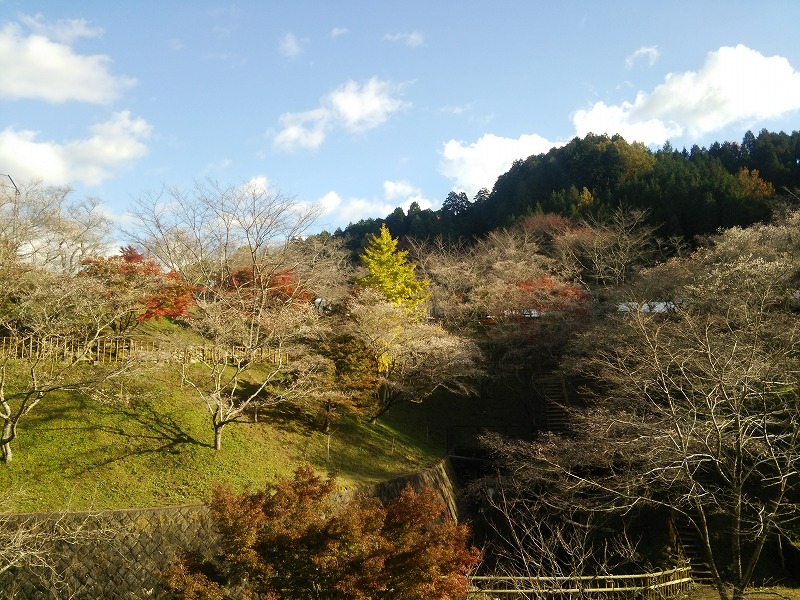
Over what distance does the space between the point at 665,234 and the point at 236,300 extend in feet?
96.8

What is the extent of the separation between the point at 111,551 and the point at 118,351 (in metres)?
8.23

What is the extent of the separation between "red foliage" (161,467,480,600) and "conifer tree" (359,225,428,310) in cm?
1588

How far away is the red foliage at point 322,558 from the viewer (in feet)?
28.0

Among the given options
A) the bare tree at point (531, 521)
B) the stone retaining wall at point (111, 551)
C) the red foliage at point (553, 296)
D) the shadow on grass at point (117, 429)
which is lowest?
the bare tree at point (531, 521)

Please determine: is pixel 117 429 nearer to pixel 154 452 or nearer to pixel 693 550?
pixel 154 452

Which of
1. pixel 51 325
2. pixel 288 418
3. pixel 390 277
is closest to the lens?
pixel 51 325

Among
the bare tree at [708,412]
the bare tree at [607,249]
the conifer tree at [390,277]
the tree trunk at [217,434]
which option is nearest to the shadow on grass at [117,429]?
the tree trunk at [217,434]

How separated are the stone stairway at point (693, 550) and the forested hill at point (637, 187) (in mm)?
23285

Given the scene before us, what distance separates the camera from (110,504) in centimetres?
1231

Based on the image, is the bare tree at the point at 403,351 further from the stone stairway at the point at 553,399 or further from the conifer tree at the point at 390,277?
the stone stairway at the point at 553,399

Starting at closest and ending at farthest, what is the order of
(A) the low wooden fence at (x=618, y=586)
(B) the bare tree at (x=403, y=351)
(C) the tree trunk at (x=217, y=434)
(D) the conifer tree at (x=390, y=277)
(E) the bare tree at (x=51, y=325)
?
(A) the low wooden fence at (x=618, y=586) < (E) the bare tree at (x=51, y=325) < (C) the tree trunk at (x=217, y=434) < (B) the bare tree at (x=403, y=351) < (D) the conifer tree at (x=390, y=277)

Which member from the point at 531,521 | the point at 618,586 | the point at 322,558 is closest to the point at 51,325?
the point at 322,558

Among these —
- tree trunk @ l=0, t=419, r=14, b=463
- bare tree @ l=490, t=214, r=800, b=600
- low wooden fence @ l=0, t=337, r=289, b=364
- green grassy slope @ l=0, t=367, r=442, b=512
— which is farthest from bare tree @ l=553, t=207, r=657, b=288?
tree trunk @ l=0, t=419, r=14, b=463

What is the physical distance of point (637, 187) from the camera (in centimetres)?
4178
